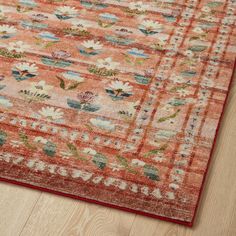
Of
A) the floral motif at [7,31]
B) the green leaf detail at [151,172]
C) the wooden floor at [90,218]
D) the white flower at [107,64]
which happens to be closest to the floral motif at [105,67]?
the white flower at [107,64]

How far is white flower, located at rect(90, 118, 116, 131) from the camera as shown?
190cm

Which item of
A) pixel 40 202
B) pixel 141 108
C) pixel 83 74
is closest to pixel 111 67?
pixel 83 74

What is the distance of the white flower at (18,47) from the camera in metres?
2.19

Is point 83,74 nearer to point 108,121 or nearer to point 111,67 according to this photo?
point 111,67

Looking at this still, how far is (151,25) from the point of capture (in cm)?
235

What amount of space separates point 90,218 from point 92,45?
2.63 feet

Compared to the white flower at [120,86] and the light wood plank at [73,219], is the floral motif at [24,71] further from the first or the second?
the light wood plank at [73,219]

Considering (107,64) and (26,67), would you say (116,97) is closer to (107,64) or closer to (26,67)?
(107,64)

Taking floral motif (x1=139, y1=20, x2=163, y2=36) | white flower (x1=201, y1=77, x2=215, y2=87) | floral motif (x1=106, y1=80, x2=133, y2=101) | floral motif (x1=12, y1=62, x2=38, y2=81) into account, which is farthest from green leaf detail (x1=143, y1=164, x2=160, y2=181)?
floral motif (x1=139, y1=20, x2=163, y2=36)

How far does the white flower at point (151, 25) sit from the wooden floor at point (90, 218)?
0.80 metres

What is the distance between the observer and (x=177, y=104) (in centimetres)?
200

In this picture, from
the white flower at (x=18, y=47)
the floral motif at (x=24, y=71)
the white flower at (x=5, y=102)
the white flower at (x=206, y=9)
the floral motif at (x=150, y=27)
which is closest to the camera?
the white flower at (x=5, y=102)

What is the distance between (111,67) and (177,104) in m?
0.29

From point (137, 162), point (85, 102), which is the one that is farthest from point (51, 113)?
point (137, 162)
